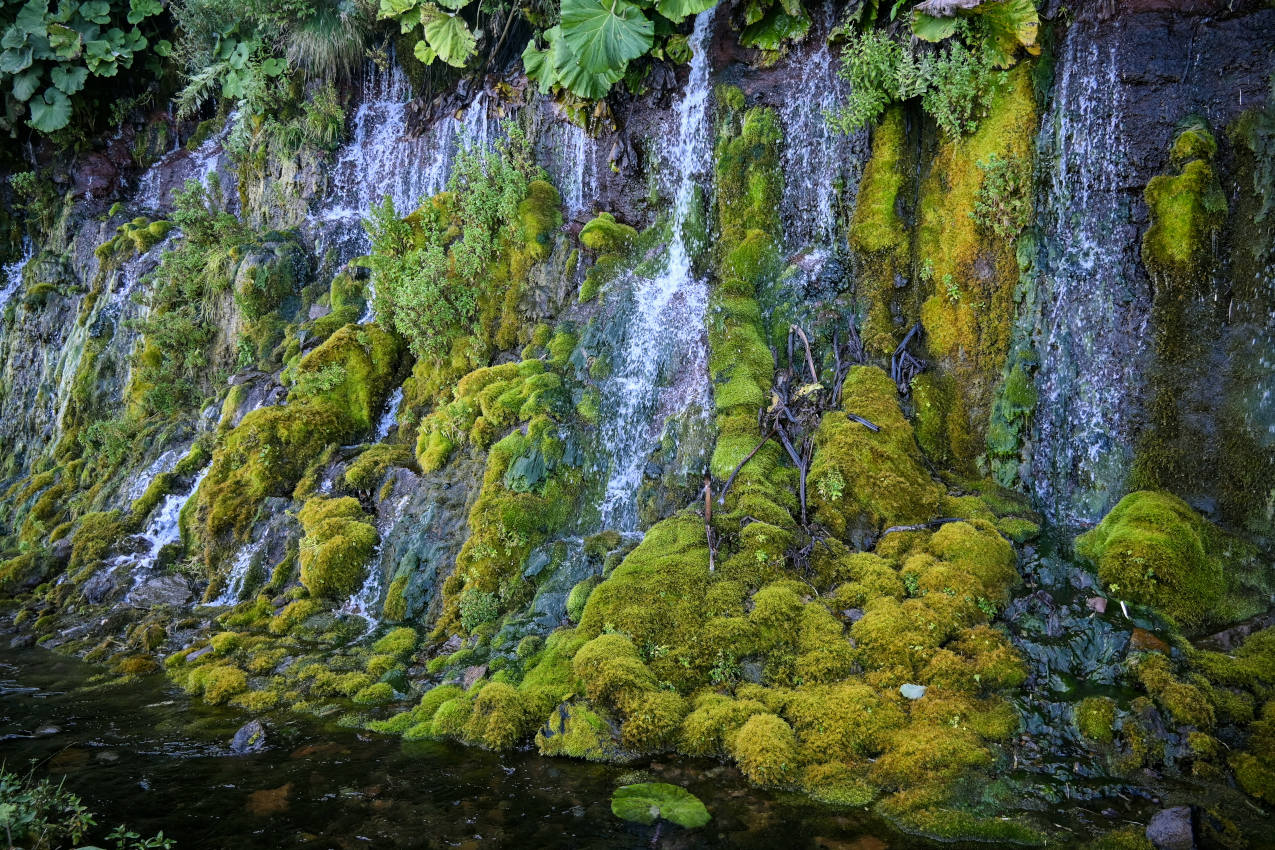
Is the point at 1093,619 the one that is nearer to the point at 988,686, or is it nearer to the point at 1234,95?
the point at 988,686

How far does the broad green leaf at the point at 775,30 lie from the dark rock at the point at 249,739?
11.1 m


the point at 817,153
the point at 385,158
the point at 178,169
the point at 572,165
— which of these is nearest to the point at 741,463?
the point at 817,153

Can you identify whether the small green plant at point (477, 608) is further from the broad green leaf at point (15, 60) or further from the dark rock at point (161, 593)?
the broad green leaf at point (15, 60)

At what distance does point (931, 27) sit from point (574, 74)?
5.21 meters

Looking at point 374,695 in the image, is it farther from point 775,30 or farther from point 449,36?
point 449,36

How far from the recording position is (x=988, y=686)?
592 centimetres

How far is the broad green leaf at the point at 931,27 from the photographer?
8539 mm

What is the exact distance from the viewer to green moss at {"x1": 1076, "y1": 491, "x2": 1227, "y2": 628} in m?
6.31

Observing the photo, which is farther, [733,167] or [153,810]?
[733,167]

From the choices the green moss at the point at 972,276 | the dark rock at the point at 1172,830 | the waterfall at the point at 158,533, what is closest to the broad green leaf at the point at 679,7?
the green moss at the point at 972,276

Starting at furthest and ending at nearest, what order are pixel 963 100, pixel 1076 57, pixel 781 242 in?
pixel 781 242 → pixel 963 100 → pixel 1076 57

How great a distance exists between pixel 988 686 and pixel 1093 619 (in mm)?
1217

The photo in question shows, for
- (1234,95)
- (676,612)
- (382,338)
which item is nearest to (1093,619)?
(676,612)

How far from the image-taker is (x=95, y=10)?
19.7m
